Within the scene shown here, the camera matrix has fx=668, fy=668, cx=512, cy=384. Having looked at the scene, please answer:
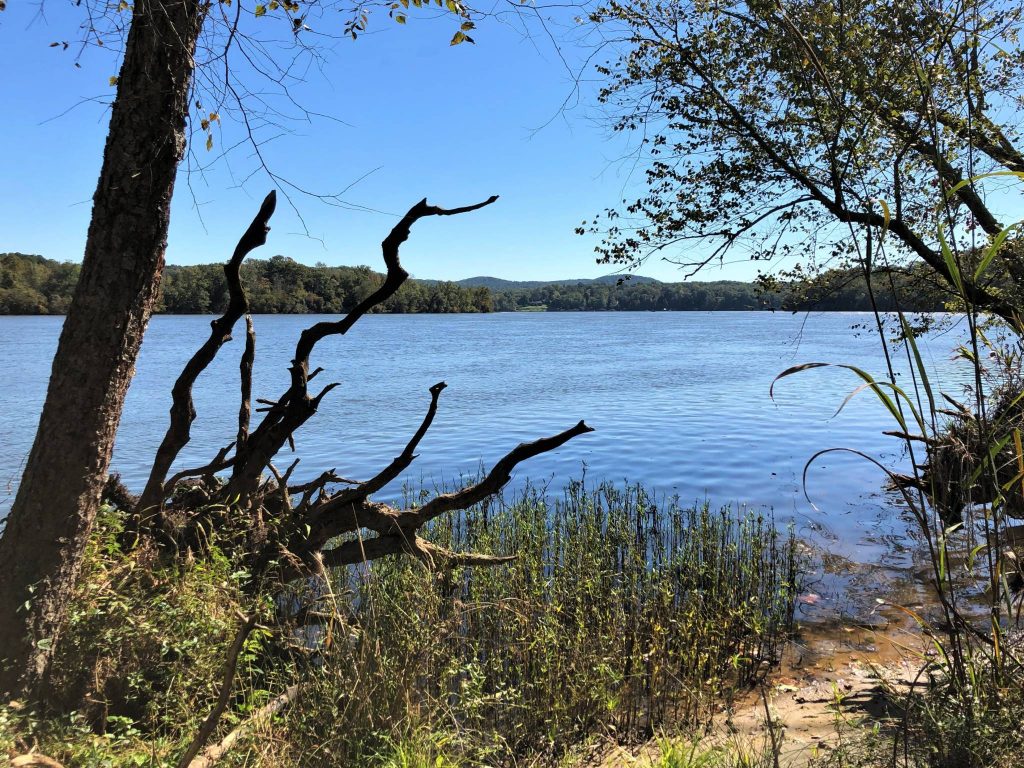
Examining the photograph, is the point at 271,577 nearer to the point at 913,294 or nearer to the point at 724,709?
the point at 724,709

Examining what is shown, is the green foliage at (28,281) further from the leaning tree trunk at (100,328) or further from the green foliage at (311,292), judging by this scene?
the leaning tree trunk at (100,328)

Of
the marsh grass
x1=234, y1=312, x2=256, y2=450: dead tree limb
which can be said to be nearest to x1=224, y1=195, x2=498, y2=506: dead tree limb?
x1=234, y1=312, x2=256, y2=450: dead tree limb

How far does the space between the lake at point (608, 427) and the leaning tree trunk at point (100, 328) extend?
175 centimetres

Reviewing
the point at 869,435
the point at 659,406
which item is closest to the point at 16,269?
the point at 659,406

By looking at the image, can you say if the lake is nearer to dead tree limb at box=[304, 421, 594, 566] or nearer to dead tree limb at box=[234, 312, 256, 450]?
dead tree limb at box=[234, 312, 256, 450]

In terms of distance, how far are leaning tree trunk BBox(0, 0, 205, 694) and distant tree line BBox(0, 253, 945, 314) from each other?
49 cm

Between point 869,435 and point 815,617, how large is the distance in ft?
43.0

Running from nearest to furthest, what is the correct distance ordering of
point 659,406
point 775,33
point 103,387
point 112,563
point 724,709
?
point 103,387 < point 112,563 < point 724,709 < point 775,33 < point 659,406

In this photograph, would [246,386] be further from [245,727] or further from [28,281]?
[28,281]

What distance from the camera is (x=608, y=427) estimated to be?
67.9 ft

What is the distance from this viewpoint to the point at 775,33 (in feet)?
20.8

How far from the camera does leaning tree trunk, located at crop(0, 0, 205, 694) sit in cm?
362

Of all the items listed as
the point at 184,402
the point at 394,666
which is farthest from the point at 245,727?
the point at 184,402

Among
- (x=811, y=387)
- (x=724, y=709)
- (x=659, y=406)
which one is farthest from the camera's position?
(x=811, y=387)
